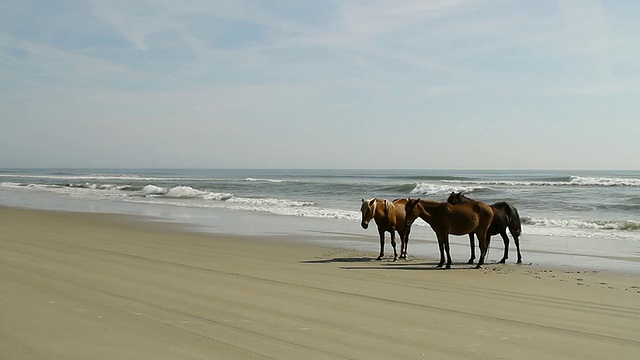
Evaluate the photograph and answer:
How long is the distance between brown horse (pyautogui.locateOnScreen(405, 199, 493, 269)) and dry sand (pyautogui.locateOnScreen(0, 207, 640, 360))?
2.04ft

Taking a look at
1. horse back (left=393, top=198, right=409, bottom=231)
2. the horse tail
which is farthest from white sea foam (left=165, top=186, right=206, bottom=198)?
the horse tail

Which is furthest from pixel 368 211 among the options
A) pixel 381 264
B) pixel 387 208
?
pixel 381 264

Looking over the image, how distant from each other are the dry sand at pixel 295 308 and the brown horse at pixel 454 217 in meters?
0.62

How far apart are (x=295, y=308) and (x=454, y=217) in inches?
195

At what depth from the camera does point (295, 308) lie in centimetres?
620

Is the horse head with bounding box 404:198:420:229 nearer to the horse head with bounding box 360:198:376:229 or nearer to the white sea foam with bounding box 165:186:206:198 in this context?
the horse head with bounding box 360:198:376:229

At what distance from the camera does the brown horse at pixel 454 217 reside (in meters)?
10.4

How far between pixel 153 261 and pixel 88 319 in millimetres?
3990

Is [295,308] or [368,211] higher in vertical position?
[368,211]

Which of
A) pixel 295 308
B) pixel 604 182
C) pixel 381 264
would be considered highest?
pixel 604 182

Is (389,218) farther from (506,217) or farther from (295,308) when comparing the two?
(295,308)

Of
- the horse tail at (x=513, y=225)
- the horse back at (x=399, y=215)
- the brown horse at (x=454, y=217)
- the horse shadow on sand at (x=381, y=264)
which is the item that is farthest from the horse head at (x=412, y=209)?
the horse tail at (x=513, y=225)

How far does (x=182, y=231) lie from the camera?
50.5 feet

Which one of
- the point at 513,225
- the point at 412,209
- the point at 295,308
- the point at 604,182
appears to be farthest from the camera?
the point at 604,182
